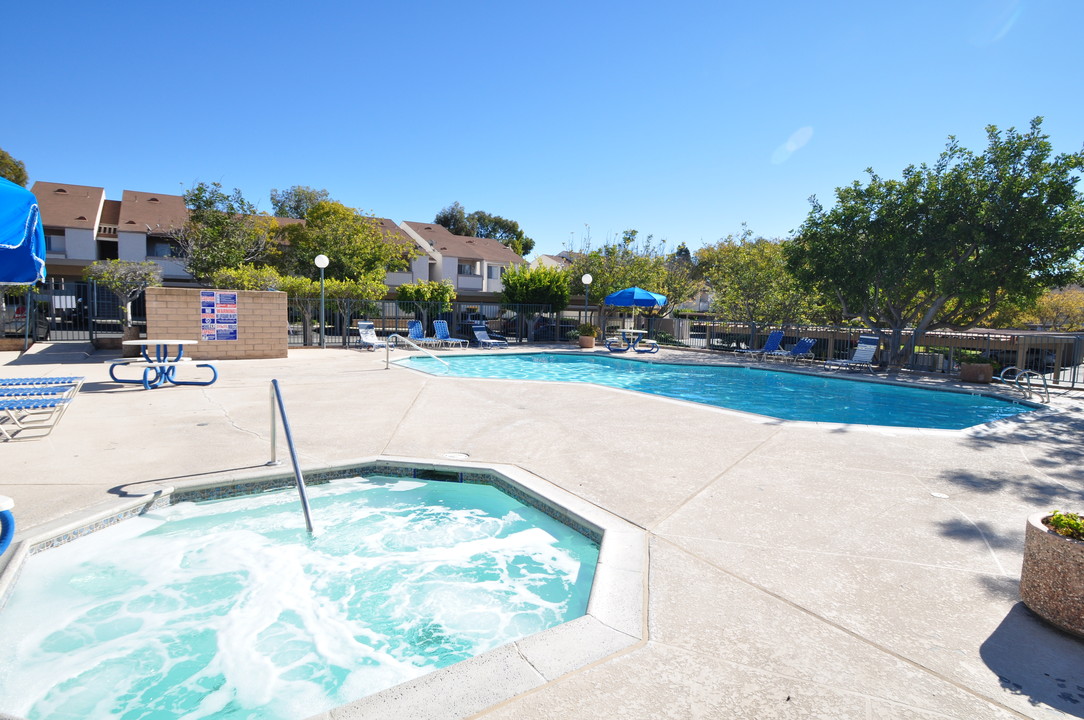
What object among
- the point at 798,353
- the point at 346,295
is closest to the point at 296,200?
the point at 346,295

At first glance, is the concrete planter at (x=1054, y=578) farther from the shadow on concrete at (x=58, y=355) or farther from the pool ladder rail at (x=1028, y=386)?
the shadow on concrete at (x=58, y=355)

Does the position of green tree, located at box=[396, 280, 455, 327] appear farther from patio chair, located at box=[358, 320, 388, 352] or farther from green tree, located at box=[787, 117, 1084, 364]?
green tree, located at box=[787, 117, 1084, 364]

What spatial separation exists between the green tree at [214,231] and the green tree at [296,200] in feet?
63.1

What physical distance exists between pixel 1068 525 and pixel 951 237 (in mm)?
15351

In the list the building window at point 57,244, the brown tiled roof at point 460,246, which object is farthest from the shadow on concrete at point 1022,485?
the building window at point 57,244

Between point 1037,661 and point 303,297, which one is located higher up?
point 303,297

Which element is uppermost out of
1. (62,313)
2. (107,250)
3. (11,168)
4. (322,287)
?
(11,168)

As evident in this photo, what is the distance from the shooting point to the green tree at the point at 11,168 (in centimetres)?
2860

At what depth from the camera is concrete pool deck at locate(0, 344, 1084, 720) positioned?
2.45 meters

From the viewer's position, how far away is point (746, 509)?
4.68 m

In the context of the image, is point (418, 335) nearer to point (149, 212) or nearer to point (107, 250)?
point (149, 212)

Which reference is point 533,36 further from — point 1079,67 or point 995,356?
point 995,356

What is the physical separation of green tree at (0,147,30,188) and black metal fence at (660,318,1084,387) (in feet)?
119

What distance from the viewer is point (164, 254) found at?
33312 mm
